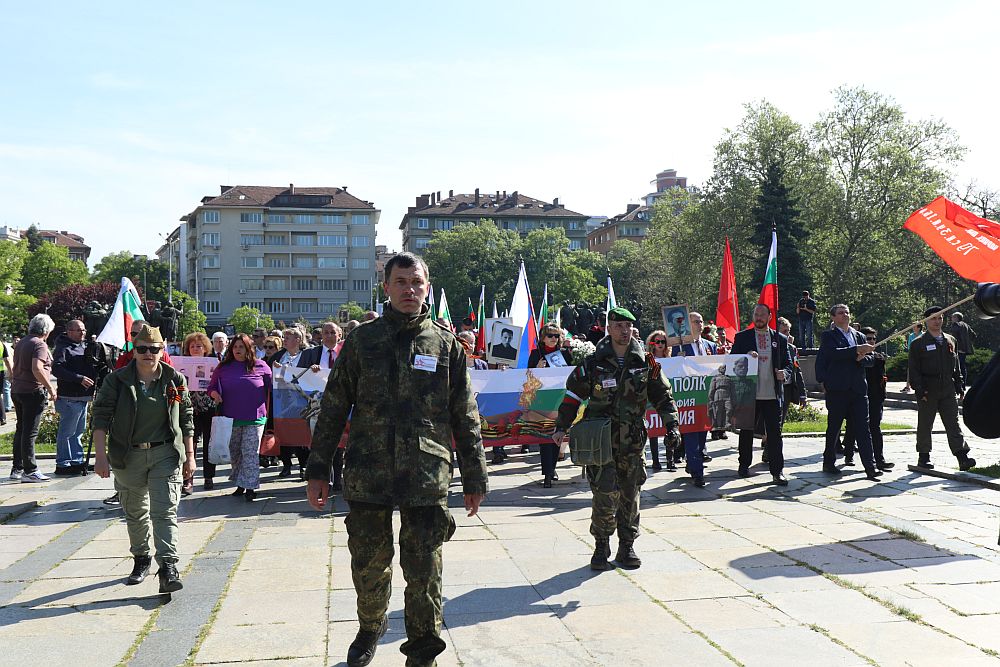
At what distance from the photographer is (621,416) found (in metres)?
6.82

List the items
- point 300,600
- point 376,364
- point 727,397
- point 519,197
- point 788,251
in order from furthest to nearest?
point 519,197 → point 788,251 → point 727,397 → point 300,600 → point 376,364

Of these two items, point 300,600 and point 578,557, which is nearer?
point 300,600

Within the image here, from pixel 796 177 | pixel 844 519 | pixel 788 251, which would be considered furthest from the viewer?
pixel 796 177

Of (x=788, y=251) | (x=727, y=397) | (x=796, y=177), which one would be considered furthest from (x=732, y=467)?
(x=796, y=177)

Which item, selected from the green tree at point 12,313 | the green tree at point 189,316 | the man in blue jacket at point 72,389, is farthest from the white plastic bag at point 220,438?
the green tree at point 189,316

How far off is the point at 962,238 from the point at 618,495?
378cm

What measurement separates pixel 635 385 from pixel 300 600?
2.82 metres

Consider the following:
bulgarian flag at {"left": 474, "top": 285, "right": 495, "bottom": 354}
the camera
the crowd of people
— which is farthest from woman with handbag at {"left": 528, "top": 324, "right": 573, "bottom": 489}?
the camera

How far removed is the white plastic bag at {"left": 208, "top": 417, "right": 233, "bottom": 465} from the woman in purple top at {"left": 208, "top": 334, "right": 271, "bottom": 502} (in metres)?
0.06

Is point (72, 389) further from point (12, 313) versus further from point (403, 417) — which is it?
point (12, 313)

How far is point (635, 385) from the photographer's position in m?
6.84

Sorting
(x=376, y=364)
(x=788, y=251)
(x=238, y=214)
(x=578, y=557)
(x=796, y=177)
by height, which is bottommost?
(x=578, y=557)

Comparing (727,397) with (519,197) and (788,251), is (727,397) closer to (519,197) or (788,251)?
(788,251)

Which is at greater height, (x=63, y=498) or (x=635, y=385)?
(x=635, y=385)
